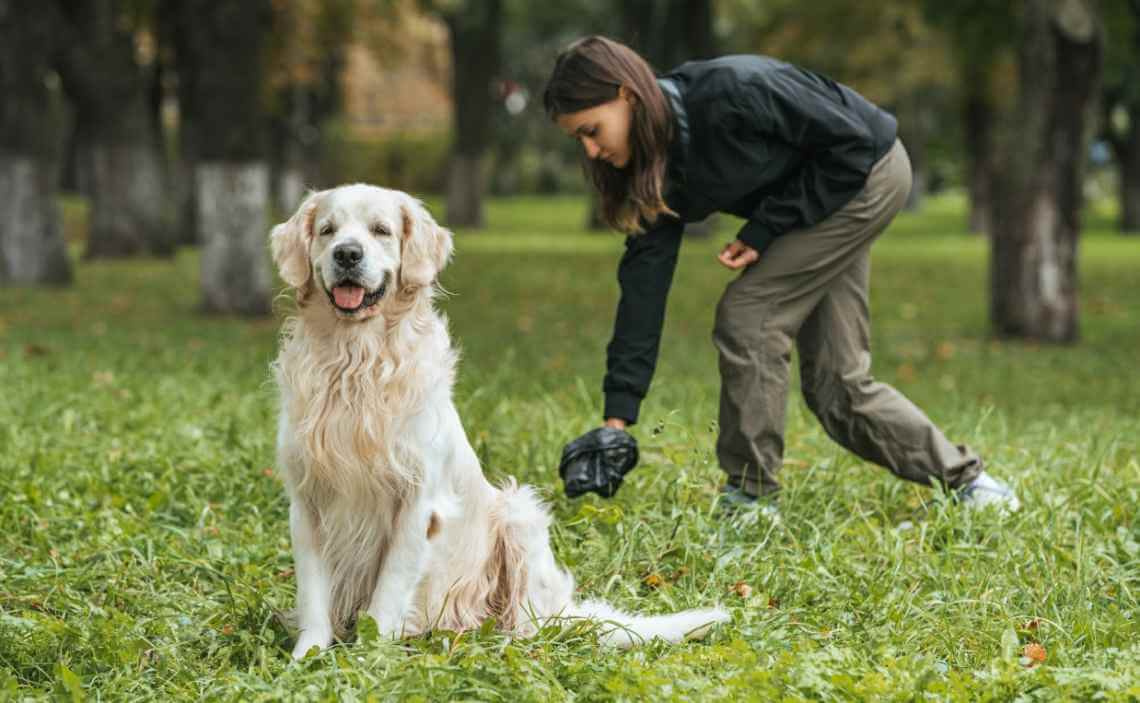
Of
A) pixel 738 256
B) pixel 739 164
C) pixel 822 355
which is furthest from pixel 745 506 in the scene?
pixel 739 164

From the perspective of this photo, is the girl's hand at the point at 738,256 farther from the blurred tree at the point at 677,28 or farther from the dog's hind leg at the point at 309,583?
the blurred tree at the point at 677,28

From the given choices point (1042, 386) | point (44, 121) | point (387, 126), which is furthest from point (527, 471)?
point (387, 126)

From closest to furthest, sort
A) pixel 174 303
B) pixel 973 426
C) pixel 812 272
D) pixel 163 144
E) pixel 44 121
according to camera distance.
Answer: pixel 812 272
pixel 973 426
pixel 174 303
pixel 44 121
pixel 163 144

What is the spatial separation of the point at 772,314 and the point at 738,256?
0.24 metres

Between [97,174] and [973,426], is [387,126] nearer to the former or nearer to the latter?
[97,174]

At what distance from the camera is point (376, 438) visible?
146 inches

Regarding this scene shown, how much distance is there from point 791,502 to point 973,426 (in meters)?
2.20

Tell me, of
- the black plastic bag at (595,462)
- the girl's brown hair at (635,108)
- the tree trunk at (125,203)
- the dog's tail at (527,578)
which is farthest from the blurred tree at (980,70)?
the tree trunk at (125,203)

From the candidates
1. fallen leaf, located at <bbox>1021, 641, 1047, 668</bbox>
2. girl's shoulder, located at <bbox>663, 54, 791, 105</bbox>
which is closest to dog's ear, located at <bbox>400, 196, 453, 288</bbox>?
girl's shoulder, located at <bbox>663, 54, 791, 105</bbox>

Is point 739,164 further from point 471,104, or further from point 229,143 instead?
point 471,104

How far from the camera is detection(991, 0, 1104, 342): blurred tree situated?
11320 millimetres

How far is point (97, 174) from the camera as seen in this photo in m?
20.7

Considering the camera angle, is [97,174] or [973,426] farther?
[97,174]

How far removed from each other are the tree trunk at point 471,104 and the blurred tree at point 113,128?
9589 millimetres
